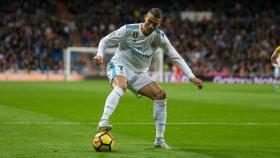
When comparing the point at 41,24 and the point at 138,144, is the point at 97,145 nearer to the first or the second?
the point at 138,144

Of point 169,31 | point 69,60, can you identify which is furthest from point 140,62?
point 169,31

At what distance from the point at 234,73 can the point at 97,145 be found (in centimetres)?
3811

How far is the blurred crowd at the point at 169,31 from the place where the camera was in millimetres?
46531

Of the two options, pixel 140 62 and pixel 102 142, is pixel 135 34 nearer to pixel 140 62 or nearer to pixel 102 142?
pixel 140 62

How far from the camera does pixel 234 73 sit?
46.8 metres

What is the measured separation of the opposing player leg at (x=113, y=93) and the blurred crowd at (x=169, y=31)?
35678 millimetres

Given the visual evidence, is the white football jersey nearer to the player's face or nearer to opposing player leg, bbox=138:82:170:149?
the player's face

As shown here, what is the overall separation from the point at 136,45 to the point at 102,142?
5.56ft

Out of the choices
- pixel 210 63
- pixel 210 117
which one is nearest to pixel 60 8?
pixel 210 63

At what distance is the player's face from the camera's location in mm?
9859

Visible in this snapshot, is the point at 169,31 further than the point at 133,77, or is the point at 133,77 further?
the point at 169,31

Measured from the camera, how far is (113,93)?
31.9 feet

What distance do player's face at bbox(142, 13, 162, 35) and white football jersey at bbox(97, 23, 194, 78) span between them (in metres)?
0.12

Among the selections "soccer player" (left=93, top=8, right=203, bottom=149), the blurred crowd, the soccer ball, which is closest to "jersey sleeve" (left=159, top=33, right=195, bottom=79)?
"soccer player" (left=93, top=8, right=203, bottom=149)
